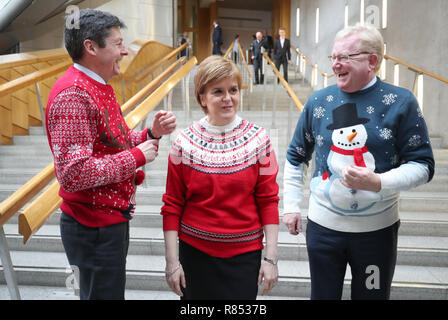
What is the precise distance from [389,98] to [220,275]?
84cm

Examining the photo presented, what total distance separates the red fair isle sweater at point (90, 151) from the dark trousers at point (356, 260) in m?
0.71

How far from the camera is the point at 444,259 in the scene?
2.83m

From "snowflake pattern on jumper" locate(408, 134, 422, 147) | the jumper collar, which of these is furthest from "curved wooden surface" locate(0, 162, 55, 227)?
"snowflake pattern on jumper" locate(408, 134, 422, 147)

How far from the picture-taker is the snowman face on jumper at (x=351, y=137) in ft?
4.33

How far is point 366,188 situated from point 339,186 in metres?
0.12

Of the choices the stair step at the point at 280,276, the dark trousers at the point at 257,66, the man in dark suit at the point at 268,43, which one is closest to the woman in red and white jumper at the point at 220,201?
the stair step at the point at 280,276

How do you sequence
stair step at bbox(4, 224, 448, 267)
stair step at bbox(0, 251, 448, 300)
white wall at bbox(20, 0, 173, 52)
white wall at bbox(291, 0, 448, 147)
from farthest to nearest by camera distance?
1. white wall at bbox(20, 0, 173, 52)
2. white wall at bbox(291, 0, 448, 147)
3. stair step at bbox(4, 224, 448, 267)
4. stair step at bbox(0, 251, 448, 300)

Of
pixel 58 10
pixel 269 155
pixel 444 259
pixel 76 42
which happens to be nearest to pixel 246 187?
pixel 269 155

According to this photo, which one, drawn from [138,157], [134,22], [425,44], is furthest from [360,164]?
[134,22]

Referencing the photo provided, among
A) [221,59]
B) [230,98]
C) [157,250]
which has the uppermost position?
[221,59]

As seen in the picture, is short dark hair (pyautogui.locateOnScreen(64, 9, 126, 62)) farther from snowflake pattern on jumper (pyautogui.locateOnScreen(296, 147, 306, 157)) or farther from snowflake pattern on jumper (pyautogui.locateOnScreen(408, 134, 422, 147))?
snowflake pattern on jumper (pyautogui.locateOnScreen(408, 134, 422, 147))

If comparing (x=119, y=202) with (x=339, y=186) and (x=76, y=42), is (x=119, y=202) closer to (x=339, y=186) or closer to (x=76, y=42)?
(x=76, y=42)

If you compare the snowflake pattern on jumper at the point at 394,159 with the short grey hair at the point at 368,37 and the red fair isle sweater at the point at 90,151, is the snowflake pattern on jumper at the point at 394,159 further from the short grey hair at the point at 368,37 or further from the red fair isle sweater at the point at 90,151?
the red fair isle sweater at the point at 90,151

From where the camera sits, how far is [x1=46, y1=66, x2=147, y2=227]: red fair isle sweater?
3.62ft
